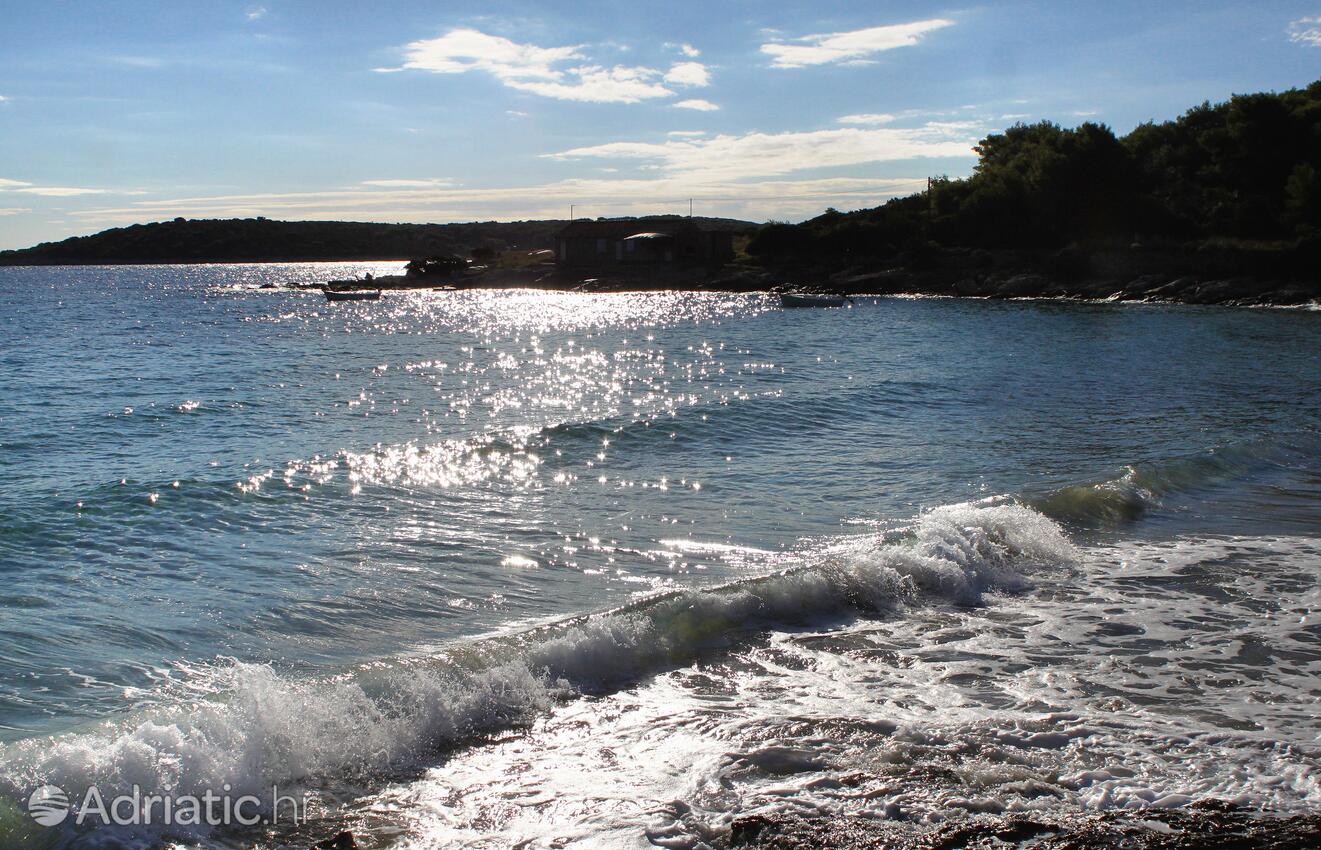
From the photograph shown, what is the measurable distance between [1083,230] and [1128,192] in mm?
4013

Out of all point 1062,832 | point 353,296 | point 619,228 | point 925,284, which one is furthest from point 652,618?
point 619,228

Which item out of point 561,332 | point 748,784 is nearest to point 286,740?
point 748,784

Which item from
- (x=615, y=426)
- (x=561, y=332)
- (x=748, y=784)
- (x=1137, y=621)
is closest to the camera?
(x=748, y=784)

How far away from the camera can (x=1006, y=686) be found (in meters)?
6.95

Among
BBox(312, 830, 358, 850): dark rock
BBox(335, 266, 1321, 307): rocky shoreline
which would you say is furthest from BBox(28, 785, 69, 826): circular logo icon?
BBox(335, 266, 1321, 307): rocky shoreline

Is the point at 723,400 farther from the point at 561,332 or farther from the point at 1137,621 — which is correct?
the point at 561,332

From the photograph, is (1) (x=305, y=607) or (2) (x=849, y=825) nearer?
(2) (x=849, y=825)

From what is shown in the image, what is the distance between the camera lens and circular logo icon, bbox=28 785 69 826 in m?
5.30

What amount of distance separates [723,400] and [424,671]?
16.8 meters

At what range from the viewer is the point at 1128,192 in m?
70.1

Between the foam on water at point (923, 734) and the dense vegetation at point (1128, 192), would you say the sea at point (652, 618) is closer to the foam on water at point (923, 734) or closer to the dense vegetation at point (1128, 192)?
the foam on water at point (923, 734)

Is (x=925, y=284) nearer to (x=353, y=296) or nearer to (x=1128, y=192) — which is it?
(x=1128, y=192)

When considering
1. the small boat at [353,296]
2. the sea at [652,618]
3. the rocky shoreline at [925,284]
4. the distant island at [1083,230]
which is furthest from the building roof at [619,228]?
the sea at [652,618]

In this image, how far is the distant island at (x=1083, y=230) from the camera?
58.5m
